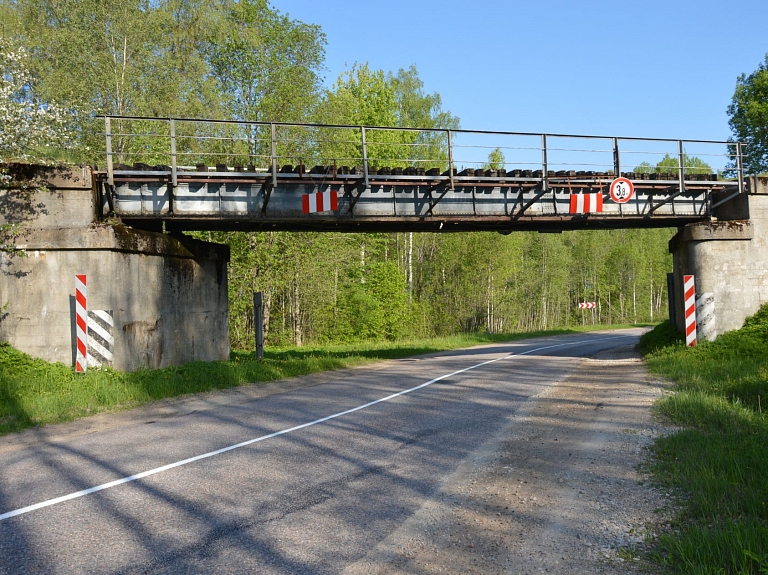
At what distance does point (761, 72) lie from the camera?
146 ft

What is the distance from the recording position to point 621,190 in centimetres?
1752

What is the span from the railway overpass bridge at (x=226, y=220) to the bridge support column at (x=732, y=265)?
0.11 feet

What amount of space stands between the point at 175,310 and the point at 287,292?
16.8 m

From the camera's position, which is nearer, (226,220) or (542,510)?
(542,510)

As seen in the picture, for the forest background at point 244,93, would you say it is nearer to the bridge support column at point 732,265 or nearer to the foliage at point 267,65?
the foliage at point 267,65

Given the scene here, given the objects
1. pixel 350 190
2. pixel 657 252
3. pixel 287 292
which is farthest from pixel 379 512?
pixel 657 252

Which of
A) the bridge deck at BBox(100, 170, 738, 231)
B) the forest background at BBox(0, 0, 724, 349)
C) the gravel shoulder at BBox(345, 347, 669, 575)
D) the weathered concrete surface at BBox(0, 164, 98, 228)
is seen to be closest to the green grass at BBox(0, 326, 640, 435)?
the weathered concrete surface at BBox(0, 164, 98, 228)

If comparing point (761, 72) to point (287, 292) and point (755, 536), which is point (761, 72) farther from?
point (755, 536)

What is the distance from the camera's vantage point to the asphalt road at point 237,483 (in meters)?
4.26

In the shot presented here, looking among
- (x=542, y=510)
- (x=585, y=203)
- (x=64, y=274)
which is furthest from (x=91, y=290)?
(x=585, y=203)

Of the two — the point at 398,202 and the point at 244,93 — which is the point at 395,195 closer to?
the point at 398,202

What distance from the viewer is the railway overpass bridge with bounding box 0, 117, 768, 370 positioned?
42.3 feet

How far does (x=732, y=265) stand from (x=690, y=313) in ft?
5.87

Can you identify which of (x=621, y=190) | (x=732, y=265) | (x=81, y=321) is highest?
(x=621, y=190)
